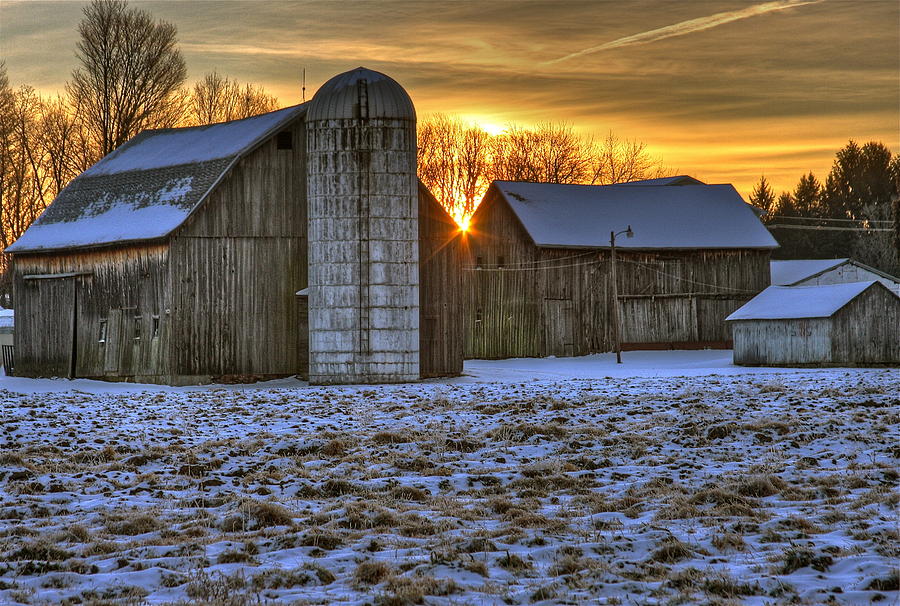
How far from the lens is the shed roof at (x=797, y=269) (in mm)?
57681

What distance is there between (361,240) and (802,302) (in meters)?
19.0

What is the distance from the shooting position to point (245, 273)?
105ft

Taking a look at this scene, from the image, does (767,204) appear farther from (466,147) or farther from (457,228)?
Answer: (457,228)

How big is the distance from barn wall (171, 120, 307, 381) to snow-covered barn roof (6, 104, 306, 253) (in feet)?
2.11

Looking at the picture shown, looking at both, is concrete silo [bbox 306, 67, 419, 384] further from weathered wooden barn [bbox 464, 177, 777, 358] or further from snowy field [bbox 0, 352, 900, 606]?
weathered wooden barn [bbox 464, 177, 777, 358]

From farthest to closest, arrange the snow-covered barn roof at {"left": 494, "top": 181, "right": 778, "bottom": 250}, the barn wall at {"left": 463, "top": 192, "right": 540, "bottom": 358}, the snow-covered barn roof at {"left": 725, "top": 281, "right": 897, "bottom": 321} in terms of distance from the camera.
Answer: the snow-covered barn roof at {"left": 494, "top": 181, "right": 778, "bottom": 250} → the barn wall at {"left": 463, "top": 192, "right": 540, "bottom": 358} → the snow-covered barn roof at {"left": 725, "top": 281, "right": 897, "bottom": 321}

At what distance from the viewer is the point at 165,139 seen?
3903cm

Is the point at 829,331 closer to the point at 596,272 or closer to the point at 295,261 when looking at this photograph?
the point at 596,272

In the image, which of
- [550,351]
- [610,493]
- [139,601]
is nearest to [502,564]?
[139,601]

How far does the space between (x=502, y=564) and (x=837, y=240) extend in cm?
9302

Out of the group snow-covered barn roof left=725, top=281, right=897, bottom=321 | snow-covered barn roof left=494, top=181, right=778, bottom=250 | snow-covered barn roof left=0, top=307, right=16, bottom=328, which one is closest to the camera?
snow-covered barn roof left=725, top=281, right=897, bottom=321

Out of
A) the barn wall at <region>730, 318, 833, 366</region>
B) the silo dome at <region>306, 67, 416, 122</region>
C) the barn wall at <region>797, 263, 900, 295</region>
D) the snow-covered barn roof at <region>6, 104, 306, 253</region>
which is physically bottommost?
the barn wall at <region>730, 318, 833, 366</region>

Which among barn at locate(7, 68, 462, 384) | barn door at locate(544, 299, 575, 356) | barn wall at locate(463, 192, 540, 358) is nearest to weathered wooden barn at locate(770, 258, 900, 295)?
barn door at locate(544, 299, 575, 356)

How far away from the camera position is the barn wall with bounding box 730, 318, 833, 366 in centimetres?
4106
